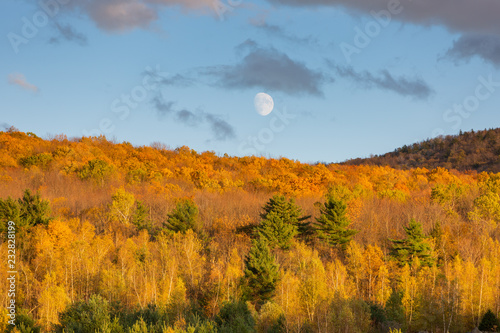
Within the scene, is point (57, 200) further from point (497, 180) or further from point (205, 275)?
point (497, 180)

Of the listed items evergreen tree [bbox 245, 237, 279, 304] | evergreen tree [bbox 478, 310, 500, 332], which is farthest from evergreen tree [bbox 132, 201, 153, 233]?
evergreen tree [bbox 478, 310, 500, 332]

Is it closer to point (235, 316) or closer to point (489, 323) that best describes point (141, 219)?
point (235, 316)

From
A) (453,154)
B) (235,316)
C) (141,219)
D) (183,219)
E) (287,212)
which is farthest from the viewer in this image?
(453,154)

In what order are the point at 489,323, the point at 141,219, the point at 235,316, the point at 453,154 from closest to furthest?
1. the point at 235,316
2. the point at 489,323
3. the point at 141,219
4. the point at 453,154

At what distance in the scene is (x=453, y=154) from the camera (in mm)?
159875

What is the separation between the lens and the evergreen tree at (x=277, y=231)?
182ft

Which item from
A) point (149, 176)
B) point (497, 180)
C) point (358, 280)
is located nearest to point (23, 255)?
point (358, 280)

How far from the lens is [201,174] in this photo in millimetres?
101750

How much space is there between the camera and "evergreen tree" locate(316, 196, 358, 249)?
56688mm

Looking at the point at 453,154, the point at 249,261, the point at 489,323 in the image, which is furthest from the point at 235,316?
the point at 453,154

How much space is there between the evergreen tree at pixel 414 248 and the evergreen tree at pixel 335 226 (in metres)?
7.74

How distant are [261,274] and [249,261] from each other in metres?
1.78

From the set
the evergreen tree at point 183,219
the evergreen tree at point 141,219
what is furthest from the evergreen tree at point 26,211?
the evergreen tree at point 183,219

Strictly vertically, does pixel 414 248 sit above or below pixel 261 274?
above
